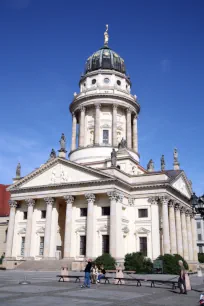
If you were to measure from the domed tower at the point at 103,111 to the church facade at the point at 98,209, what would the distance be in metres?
0.38

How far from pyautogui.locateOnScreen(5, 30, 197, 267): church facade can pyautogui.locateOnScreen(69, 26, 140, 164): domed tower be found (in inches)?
14.8

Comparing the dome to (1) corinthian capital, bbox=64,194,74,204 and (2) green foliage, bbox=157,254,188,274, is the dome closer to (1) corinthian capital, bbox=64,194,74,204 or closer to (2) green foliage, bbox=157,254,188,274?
(1) corinthian capital, bbox=64,194,74,204

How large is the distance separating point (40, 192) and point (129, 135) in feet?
60.9

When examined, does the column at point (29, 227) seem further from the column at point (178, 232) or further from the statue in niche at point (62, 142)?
the column at point (178, 232)

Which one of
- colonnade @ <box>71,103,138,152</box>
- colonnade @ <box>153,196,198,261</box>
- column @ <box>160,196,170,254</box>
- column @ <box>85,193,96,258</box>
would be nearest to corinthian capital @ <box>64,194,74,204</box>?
column @ <box>85,193,96,258</box>

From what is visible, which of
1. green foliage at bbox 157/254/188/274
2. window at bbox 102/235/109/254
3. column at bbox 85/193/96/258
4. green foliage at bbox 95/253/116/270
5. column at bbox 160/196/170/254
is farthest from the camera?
window at bbox 102/235/109/254

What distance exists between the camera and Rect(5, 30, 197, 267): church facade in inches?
1698

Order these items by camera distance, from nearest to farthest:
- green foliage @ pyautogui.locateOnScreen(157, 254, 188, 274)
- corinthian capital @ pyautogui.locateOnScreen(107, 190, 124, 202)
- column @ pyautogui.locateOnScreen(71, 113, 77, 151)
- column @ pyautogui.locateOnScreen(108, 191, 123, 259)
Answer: green foliage @ pyautogui.locateOnScreen(157, 254, 188, 274), column @ pyautogui.locateOnScreen(108, 191, 123, 259), corinthian capital @ pyautogui.locateOnScreen(107, 190, 124, 202), column @ pyautogui.locateOnScreen(71, 113, 77, 151)

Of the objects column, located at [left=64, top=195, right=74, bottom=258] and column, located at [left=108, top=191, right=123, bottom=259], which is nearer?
column, located at [left=108, top=191, right=123, bottom=259]

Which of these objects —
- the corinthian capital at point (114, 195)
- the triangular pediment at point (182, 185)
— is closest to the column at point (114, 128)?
the triangular pediment at point (182, 185)

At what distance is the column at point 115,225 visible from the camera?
Answer: 40.4 m

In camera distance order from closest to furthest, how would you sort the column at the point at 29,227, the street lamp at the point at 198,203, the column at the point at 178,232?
1. the street lamp at the point at 198,203
2. the column at the point at 29,227
3. the column at the point at 178,232

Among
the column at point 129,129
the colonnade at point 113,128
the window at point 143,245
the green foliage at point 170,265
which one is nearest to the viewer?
the green foliage at point 170,265

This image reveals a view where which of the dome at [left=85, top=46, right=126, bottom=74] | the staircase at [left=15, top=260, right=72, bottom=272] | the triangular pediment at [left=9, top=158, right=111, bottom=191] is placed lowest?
the staircase at [left=15, top=260, right=72, bottom=272]
